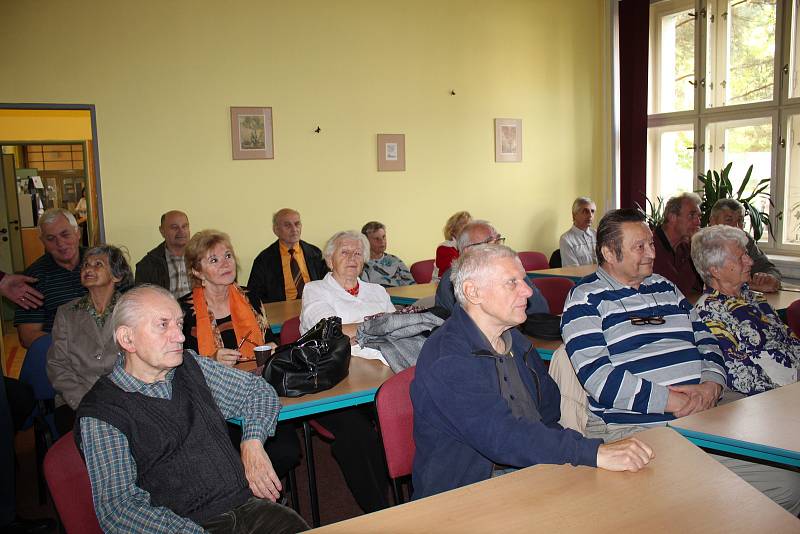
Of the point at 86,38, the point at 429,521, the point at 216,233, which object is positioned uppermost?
the point at 86,38

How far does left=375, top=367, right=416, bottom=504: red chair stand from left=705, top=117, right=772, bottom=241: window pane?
577cm

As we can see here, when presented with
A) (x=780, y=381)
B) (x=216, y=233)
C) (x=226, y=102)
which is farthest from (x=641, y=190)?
(x=216, y=233)

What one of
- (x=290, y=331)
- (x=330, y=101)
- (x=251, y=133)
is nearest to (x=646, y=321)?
(x=290, y=331)

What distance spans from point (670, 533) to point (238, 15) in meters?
5.89

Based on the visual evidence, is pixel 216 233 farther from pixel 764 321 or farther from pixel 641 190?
pixel 641 190

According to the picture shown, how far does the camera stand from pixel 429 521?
58.1 inches

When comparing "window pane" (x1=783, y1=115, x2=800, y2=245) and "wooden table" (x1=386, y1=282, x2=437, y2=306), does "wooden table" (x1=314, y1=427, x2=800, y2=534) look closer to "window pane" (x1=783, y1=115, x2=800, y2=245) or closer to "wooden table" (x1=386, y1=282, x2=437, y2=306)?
"wooden table" (x1=386, y1=282, x2=437, y2=306)

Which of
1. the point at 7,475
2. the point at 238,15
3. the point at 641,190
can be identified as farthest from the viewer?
the point at 641,190

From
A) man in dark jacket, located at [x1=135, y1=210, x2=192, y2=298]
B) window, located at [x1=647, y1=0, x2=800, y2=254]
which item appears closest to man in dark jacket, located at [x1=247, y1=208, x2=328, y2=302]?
man in dark jacket, located at [x1=135, y1=210, x2=192, y2=298]

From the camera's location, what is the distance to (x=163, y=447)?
75.3 inches

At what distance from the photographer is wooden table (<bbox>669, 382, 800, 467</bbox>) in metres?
1.82

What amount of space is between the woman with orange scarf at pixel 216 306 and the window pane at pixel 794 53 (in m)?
5.71

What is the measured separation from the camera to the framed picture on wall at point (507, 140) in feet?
24.9

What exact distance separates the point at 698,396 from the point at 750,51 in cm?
555
